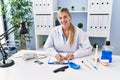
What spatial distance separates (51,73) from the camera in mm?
1121

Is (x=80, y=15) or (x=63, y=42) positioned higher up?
(x=80, y=15)

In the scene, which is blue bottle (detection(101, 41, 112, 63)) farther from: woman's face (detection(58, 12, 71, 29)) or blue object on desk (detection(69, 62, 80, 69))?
woman's face (detection(58, 12, 71, 29))

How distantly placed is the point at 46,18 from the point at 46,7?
186 mm

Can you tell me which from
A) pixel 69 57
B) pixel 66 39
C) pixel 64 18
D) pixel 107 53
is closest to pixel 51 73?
pixel 69 57

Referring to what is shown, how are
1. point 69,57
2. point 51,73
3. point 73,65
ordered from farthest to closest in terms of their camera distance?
point 69,57 < point 73,65 < point 51,73

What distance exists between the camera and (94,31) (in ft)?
7.98

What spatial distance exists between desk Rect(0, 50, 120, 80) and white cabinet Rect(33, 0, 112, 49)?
1183 millimetres

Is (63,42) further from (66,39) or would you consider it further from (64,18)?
(64,18)

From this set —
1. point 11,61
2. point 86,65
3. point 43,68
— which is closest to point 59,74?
point 43,68

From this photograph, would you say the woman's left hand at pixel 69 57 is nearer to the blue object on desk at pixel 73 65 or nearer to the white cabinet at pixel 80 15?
the blue object on desk at pixel 73 65

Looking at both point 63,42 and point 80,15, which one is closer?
point 63,42

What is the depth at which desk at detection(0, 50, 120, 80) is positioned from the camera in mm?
1055

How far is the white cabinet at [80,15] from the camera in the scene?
2.32 meters

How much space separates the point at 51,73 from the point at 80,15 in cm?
182
